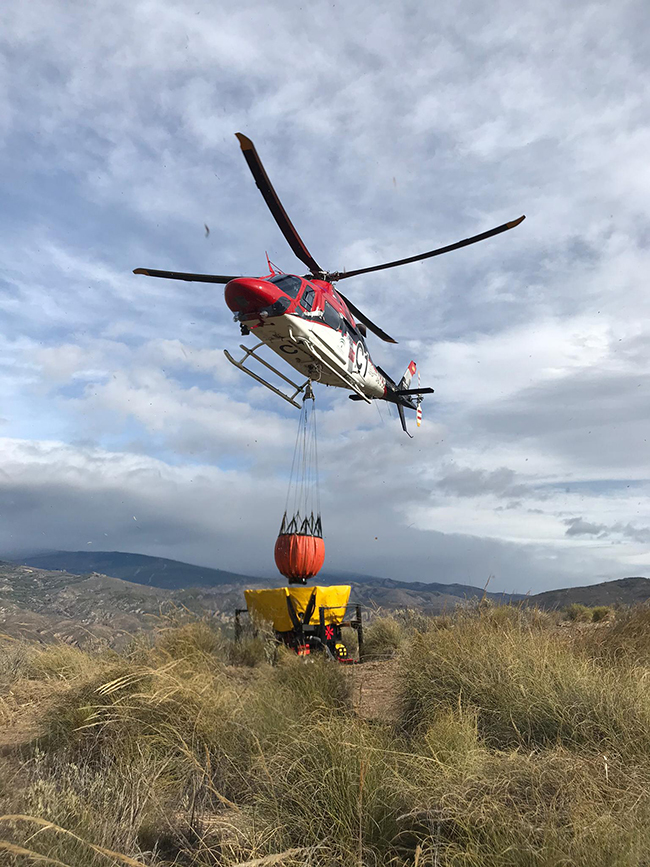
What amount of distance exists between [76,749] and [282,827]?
2.88 meters

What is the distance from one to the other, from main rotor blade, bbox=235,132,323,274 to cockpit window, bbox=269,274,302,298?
1023mm

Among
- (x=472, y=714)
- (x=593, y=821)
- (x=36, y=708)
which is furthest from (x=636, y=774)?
(x=36, y=708)

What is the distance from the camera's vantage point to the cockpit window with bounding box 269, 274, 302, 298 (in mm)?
11212

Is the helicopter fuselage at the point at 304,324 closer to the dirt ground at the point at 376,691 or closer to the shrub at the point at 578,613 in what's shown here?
the dirt ground at the point at 376,691

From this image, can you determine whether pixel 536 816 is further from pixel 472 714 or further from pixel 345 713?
pixel 345 713

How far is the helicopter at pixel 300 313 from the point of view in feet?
35.3

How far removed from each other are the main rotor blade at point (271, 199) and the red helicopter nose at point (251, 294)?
1.44 m

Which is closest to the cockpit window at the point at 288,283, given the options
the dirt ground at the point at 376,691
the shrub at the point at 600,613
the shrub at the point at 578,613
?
the dirt ground at the point at 376,691

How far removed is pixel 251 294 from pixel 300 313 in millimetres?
1198

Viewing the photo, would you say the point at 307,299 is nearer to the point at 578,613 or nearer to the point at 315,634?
the point at 315,634

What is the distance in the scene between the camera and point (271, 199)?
34.6ft

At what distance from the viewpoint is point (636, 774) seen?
3436 mm

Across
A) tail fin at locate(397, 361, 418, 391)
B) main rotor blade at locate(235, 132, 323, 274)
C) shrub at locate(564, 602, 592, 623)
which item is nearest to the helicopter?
main rotor blade at locate(235, 132, 323, 274)

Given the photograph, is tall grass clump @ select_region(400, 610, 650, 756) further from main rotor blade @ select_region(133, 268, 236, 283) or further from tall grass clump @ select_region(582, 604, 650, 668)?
main rotor blade @ select_region(133, 268, 236, 283)
